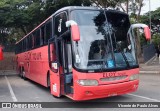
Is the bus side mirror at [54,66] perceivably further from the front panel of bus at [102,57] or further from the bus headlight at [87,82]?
the bus headlight at [87,82]

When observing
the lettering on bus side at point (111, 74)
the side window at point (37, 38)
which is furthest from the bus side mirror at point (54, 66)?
the side window at point (37, 38)

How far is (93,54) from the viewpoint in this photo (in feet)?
32.3

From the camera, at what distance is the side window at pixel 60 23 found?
11.0 meters

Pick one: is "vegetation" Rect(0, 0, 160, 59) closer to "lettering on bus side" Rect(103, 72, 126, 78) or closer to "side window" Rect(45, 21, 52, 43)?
"side window" Rect(45, 21, 52, 43)

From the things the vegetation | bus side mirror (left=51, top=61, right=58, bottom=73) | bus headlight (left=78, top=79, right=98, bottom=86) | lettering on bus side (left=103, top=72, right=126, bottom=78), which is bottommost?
bus headlight (left=78, top=79, right=98, bottom=86)

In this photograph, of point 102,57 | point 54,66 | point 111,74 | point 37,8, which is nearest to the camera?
point 111,74

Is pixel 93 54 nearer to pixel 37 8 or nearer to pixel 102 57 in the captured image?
pixel 102 57

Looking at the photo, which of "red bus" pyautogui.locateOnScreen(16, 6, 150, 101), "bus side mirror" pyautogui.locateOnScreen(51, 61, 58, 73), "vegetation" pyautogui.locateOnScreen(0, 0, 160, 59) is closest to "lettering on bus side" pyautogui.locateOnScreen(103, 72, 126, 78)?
"red bus" pyautogui.locateOnScreen(16, 6, 150, 101)

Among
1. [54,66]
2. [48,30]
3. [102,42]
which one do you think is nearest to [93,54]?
[102,42]

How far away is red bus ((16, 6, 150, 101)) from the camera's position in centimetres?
954

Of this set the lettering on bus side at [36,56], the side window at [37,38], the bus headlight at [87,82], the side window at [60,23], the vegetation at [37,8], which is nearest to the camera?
the bus headlight at [87,82]

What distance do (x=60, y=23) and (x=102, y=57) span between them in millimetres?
2491

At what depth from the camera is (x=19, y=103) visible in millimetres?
11336

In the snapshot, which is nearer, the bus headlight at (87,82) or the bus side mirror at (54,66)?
the bus headlight at (87,82)
